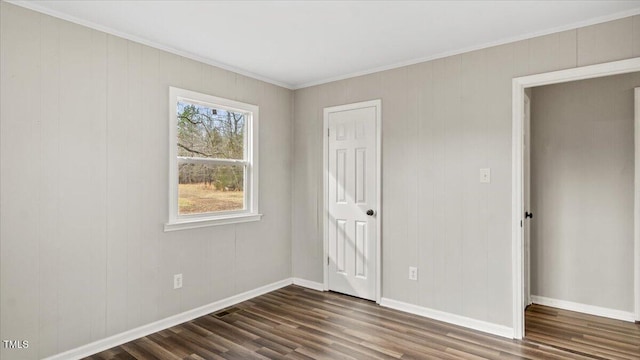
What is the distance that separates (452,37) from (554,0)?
77 centimetres

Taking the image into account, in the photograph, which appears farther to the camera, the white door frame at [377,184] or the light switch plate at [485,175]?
the white door frame at [377,184]

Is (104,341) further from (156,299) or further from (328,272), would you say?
(328,272)

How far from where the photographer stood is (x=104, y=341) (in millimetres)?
2803

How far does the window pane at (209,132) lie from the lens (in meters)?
3.46

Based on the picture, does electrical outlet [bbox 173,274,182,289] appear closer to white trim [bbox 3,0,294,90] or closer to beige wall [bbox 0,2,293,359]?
beige wall [bbox 0,2,293,359]

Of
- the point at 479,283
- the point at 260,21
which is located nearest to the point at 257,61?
the point at 260,21

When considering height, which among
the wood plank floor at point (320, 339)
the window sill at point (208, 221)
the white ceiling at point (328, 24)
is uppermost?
the white ceiling at point (328, 24)

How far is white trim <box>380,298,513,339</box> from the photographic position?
3.07 meters

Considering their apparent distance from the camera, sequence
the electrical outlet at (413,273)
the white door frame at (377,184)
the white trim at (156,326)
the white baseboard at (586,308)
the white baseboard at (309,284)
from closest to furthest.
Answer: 1. the white trim at (156,326)
2. the white baseboard at (586,308)
3. the electrical outlet at (413,273)
4. the white door frame at (377,184)
5. the white baseboard at (309,284)

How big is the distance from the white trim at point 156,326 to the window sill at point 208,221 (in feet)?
2.59

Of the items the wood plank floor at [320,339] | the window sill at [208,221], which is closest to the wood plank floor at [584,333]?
the wood plank floor at [320,339]

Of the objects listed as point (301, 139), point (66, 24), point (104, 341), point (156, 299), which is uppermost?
point (66, 24)

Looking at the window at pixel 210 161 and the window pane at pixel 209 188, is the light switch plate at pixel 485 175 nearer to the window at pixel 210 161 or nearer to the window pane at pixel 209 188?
the window at pixel 210 161

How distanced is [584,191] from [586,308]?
1.14 meters
